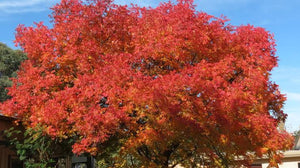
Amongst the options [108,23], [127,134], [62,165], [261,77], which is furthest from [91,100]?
[62,165]

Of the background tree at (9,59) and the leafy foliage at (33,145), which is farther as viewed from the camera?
the background tree at (9,59)

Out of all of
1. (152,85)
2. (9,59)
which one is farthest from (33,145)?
(9,59)

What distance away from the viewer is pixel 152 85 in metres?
12.1

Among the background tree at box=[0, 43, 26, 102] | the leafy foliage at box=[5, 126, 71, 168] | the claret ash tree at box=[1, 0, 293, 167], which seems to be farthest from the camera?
the background tree at box=[0, 43, 26, 102]

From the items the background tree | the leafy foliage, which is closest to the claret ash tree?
→ the leafy foliage

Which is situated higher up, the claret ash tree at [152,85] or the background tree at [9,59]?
the background tree at [9,59]

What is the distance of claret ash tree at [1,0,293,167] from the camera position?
39.9 ft

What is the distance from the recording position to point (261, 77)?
43.2ft

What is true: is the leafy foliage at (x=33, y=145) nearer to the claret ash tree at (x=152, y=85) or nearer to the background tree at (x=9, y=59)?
the claret ash tree at (x=152, y=85)

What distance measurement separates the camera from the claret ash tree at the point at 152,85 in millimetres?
12164

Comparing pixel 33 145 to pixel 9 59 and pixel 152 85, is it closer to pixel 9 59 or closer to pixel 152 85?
pixel 152 85

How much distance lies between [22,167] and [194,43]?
9.24 m

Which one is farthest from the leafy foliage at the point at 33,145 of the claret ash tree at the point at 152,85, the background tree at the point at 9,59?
the background tree at the point at 9,59

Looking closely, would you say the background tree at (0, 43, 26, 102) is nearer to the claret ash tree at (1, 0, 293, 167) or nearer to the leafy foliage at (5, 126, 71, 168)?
the claret ash tree at (1, 0, 293, 167)
